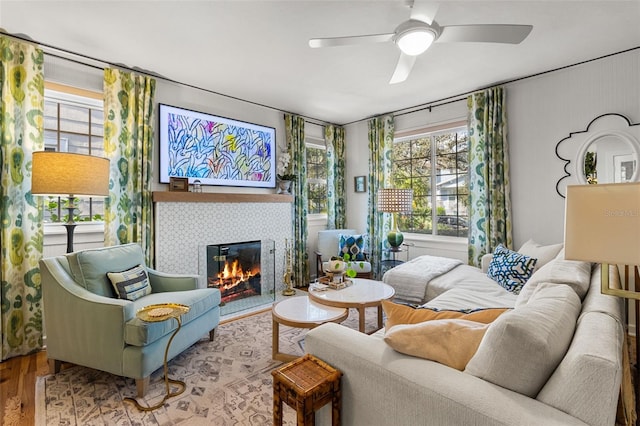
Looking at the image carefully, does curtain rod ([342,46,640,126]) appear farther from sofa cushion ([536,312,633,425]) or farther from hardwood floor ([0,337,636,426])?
sofa cushion ([536,312,633,425])

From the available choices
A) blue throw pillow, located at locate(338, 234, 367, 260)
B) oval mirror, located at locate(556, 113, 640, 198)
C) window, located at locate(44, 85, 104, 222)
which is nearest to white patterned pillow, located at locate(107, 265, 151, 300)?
window, located at locate(44, 85, 104, 222)

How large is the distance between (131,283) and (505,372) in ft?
8.31

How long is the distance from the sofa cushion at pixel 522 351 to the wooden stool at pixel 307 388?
1.59 feet

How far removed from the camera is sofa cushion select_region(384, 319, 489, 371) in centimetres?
104

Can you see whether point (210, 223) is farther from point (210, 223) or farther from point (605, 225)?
point (605, 225)

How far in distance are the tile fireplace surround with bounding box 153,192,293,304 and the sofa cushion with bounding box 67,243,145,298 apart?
64 centimetres

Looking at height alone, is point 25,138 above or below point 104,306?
above

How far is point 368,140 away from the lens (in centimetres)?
485

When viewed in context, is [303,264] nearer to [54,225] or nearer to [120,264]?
[120,264]

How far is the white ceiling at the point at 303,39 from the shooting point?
2139 millimetres

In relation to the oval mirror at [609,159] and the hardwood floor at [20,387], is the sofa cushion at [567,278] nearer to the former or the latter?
the oval mirror at [609,159]

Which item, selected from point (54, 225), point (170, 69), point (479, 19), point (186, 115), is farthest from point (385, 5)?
point (54, 225)

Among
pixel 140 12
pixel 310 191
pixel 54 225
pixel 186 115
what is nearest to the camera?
pixel 140 12

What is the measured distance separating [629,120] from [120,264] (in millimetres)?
4634
